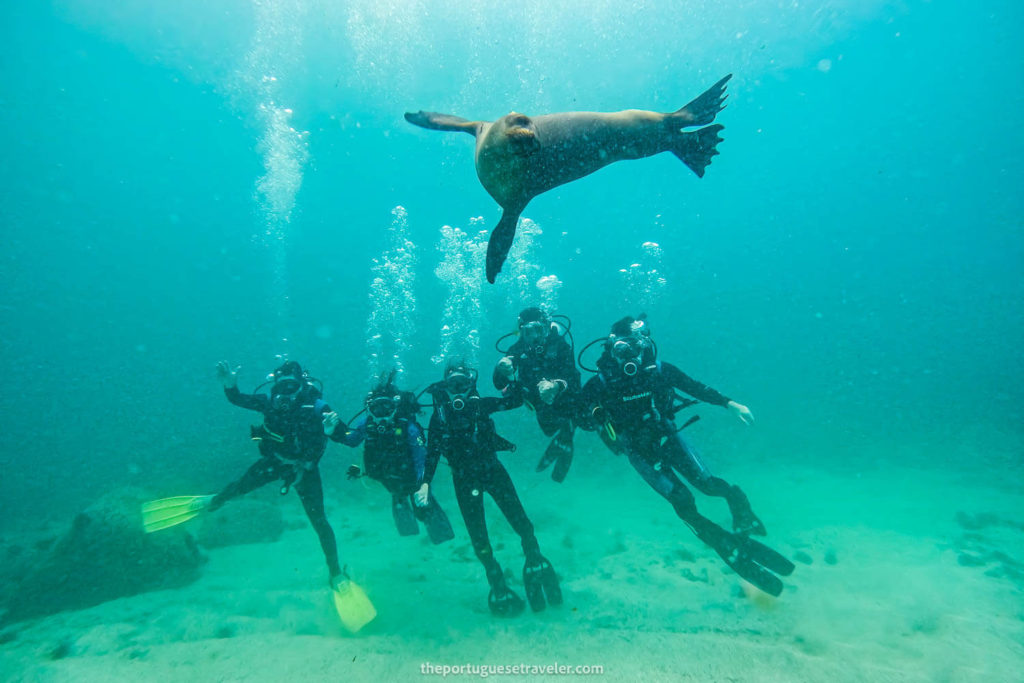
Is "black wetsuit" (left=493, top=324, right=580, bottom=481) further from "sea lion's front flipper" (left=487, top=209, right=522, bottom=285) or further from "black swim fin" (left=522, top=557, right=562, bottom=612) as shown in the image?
"sea lion's front flipper" (left=487, top=209, right=522, bottom=285)

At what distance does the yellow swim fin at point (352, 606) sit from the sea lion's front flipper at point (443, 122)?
6.61 meters

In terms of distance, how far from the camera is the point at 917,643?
4.73m

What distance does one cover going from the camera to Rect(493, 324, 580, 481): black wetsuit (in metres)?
6.35

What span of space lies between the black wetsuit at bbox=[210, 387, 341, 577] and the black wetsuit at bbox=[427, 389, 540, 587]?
2.29 meters

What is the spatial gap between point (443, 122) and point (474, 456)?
175 inches

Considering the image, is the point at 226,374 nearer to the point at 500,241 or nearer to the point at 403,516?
the point at 403,516

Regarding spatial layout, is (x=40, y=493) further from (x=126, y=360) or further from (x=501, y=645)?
(x=126, y=360)

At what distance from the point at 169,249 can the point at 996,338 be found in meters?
129

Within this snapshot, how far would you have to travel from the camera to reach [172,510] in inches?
285

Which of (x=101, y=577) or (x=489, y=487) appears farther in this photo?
(x=101, y=577)

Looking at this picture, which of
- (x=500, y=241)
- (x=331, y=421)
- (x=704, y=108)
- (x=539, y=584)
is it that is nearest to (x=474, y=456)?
(x=539, y=584)

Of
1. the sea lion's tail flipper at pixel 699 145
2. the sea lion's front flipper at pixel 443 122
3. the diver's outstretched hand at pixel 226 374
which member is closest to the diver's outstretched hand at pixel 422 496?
the diver's outstretched hand at pixel 226 374

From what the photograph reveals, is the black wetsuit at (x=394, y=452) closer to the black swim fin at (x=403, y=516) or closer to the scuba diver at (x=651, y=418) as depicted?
the black swim fin at (x=403, y=516)

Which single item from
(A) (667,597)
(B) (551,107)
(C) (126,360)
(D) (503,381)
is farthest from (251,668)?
(C) (126,360)
